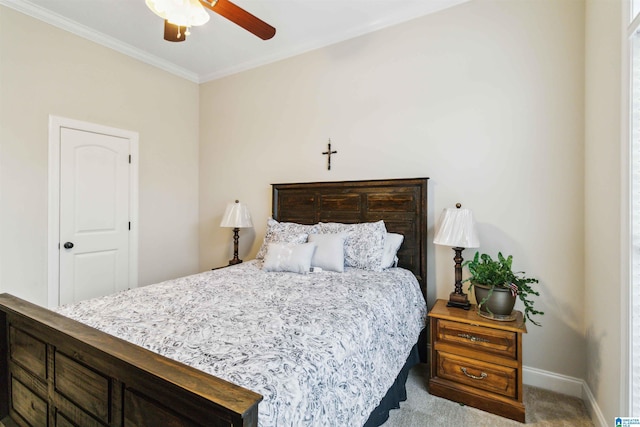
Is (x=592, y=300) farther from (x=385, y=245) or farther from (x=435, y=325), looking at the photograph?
(x=385, y=245)

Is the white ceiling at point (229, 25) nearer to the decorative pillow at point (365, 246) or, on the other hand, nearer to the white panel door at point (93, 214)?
the white panel door at point (93, 214)

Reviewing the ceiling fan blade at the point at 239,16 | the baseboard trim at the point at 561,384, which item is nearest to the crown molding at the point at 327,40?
the ceiling fan blade at the point at 239,16

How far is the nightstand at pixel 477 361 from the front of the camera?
1.90 metres

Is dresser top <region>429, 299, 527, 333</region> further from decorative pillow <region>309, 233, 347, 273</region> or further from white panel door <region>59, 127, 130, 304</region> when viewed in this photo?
white panel door <region>59, 127, 130, 304</region>

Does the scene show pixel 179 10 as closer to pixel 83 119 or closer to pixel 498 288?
pixel 83 119

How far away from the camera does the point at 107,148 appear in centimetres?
326

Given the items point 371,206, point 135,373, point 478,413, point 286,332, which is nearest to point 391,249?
point 371,206

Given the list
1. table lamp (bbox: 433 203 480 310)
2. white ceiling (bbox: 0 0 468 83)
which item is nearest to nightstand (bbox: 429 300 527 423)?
table lamp (bbox: 433 203 480 310)

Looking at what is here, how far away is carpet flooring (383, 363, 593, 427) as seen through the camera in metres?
1.86

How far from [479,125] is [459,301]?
1418 mm

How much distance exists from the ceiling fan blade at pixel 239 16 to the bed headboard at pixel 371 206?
1462 millimetres

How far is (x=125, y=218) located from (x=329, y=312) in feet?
9.81

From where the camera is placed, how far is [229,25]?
9.77 ft

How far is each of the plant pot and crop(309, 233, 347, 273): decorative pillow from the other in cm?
102
